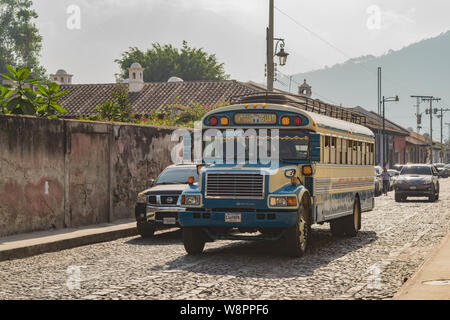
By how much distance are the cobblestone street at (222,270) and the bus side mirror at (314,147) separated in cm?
183

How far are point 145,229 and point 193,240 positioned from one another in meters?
3.70

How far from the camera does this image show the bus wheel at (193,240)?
13.1m

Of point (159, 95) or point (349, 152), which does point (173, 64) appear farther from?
point (349, 152)

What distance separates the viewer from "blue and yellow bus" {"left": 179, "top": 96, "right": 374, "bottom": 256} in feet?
40.3

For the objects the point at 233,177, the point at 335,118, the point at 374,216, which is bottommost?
the point at 374,216

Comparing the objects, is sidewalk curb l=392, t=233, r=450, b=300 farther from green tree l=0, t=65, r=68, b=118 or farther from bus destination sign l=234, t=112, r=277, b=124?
green tree l=0, t=65, r=68, b=118

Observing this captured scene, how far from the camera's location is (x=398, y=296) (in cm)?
861

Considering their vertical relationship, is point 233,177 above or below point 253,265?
above

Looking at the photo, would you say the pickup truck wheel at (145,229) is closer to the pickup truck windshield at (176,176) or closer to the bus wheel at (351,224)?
the pickup truck windshield at (176,176)

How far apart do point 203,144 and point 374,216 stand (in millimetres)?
12029

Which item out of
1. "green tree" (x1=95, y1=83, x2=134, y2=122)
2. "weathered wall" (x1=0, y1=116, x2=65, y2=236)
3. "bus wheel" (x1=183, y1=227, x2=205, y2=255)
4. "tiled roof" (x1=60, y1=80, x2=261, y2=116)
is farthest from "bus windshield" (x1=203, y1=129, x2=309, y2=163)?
"tiled roof" (x1=60, y1=80, x2=261, y2=116)
